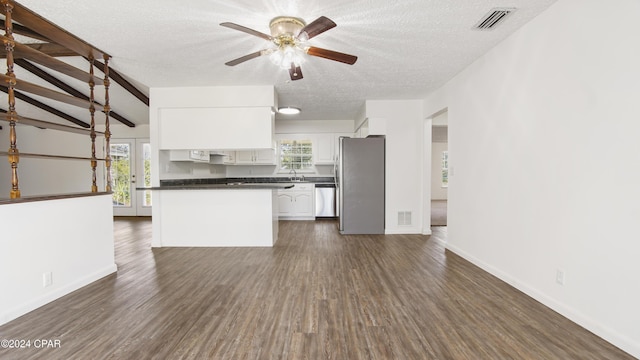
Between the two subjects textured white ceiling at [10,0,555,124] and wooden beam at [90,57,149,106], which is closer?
textured white ceiling at [10,0,555,124]

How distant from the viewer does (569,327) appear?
1937 millimetres

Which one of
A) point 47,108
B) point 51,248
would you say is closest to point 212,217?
point 51,248

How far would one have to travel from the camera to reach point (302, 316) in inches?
82.4

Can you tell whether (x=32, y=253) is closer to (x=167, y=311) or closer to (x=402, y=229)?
(x=167, y=311)

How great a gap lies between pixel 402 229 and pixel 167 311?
12.8 ft

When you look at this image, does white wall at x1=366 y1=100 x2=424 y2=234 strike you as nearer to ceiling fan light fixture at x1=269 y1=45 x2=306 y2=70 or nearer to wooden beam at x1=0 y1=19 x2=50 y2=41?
ceiling fan light fixture at x1=269 y1=45 x2=306 y2=70

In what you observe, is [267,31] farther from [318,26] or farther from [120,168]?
[120,168]

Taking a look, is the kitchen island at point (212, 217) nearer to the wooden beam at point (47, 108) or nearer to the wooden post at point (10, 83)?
the wooden post at point (10, 83)

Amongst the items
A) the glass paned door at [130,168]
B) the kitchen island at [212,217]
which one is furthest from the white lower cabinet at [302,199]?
the glass paned door at [130,168]

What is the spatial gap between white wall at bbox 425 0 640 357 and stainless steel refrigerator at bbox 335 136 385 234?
6.19 feet

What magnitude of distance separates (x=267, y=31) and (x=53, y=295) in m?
3.07

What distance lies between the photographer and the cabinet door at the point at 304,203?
21.1ft

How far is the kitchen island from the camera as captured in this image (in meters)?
4.12

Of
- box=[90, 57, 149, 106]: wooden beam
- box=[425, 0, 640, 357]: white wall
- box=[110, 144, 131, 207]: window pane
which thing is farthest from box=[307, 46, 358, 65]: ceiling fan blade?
box=[110, 144, 131, 207]: window pane
